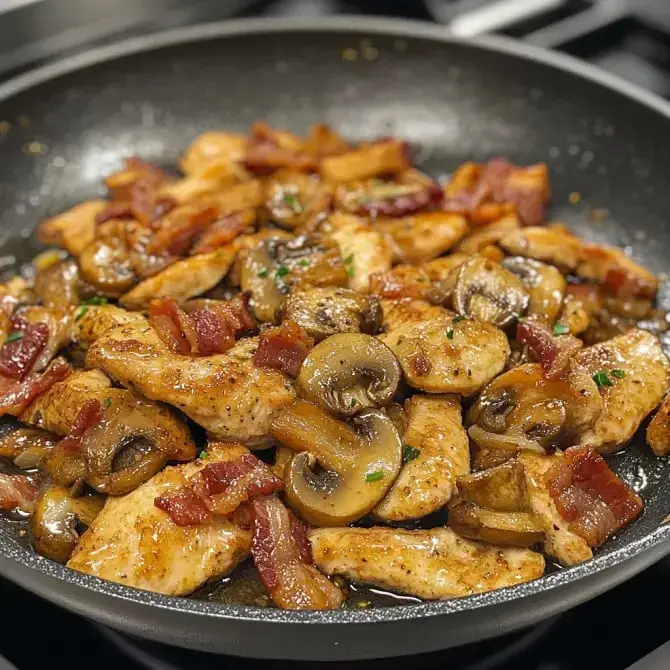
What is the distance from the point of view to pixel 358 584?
6.81ft

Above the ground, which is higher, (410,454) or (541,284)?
(541,284)

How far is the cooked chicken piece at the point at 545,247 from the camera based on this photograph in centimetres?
284

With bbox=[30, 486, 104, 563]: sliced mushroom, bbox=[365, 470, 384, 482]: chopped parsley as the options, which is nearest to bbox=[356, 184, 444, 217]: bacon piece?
bbox=[365, 470, 384, 482]: chopped parsley

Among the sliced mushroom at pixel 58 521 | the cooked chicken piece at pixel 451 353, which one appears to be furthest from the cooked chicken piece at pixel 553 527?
the sliced mushroom at pixel 58 521

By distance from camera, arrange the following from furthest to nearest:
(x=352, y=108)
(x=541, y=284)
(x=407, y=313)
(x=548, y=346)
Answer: (x=352, y=108)
(x=541, y=284)
(x=407, y=313)
(x=548, y=346)

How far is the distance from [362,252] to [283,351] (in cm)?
62

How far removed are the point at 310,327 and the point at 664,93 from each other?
2.74 meters

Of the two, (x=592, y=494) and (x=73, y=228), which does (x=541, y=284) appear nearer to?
(x=592, y=494)

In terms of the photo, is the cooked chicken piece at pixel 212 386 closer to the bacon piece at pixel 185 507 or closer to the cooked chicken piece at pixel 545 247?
the bacon piece at pixel 185 507

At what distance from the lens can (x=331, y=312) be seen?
7.73 ft

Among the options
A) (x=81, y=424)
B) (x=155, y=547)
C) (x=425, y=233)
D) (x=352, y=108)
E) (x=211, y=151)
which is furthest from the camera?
(x=352, y=108)

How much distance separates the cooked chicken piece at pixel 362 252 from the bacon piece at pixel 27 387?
94 centimetres

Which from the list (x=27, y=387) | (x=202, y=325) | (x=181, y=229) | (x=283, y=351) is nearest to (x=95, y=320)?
(x=27, y=387)

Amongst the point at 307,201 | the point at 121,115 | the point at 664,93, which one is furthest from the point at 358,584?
the point at 664,93
